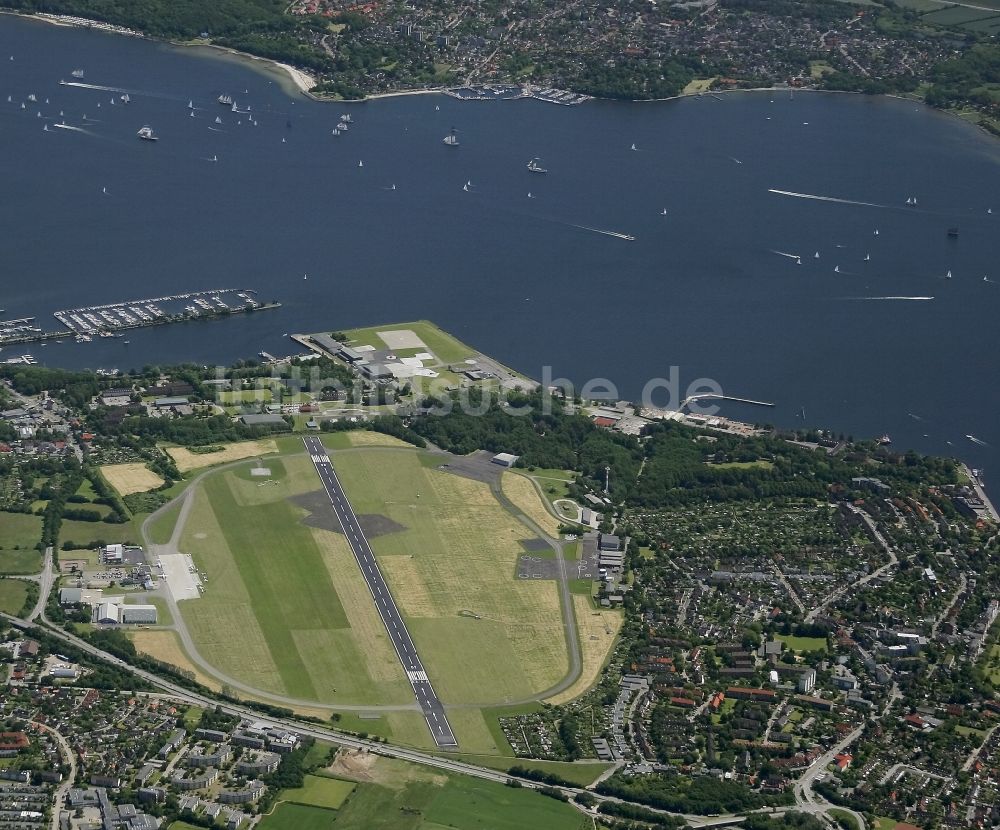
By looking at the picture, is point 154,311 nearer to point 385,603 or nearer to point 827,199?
point 385,603

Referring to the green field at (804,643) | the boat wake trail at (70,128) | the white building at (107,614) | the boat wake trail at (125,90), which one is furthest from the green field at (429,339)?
the boat wake trail at (125,90)

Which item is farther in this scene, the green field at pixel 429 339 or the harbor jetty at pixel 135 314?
the harbor jetty at pixel 135 314

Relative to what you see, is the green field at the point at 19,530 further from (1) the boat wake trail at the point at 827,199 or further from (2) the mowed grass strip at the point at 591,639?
(1) the boat wake trail at the point at 827,199

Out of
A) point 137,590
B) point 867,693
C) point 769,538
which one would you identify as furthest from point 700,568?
point 137,590

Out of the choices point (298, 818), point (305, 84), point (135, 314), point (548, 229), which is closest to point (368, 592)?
point (298, 818)

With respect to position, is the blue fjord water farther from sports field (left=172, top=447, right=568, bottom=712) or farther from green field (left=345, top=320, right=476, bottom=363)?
sports field (left=172, top=447, right=568, bottom=712)
